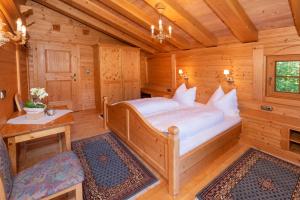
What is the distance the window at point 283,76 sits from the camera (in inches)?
111

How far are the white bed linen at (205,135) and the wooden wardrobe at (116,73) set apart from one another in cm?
337

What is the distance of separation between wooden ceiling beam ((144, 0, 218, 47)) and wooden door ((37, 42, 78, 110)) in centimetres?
348

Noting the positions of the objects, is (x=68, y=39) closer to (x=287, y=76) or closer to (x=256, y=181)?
(x=287, y=76)

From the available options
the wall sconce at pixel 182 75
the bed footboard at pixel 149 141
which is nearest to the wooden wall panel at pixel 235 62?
the wall sconce at pixel 182 75

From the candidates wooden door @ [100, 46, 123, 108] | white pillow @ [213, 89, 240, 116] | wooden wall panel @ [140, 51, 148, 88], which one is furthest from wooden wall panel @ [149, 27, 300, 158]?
wooden wall panel @ [140, 51, 148, 88]

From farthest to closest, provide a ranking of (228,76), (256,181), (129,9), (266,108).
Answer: (228,76)
(129,9)
(266,108)
(256,181)

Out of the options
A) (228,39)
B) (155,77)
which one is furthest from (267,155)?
(155,77)

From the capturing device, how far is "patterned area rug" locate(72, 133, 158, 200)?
196 cm

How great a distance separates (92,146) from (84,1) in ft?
10.2

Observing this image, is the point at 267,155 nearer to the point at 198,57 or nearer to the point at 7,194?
the point at 198,57

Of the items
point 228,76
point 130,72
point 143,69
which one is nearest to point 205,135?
point 228,76

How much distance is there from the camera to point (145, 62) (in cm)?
661

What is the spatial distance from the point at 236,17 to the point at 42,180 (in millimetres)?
3224

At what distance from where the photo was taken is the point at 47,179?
1.48 meters
